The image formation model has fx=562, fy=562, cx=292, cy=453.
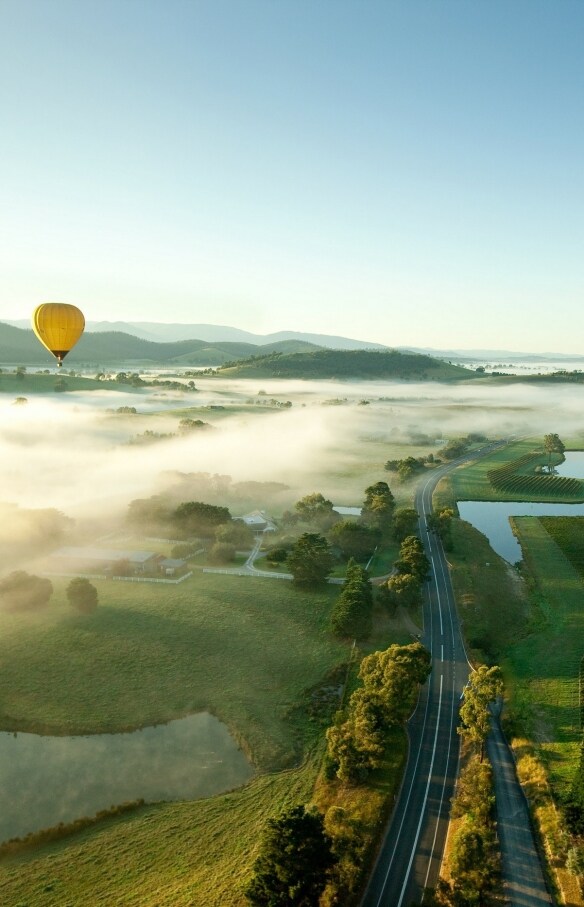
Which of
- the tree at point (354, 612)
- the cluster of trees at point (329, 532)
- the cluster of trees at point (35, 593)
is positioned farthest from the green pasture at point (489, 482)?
the cluster of trees at point (35, 593)

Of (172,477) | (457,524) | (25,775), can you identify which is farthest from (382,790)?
(172,477)

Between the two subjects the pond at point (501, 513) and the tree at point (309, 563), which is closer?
the tree at point (309, 563)

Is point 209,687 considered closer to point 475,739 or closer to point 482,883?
point 475,739

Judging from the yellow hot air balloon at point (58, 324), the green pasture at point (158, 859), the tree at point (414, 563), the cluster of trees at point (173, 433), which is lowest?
the green pasture at point (158, 859)

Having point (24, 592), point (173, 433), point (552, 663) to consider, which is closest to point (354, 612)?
point (552, 663)

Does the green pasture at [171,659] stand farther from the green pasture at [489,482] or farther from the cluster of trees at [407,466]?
the cluster of trees at [407,466]

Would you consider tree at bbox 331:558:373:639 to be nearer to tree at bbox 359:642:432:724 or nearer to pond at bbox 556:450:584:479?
tree at bbox 359:642:432:724

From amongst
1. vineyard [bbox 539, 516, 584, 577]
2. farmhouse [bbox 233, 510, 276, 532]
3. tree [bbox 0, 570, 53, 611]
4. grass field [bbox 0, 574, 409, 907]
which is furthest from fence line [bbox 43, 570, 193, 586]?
vineyard [bbox 539, 516, 584, 577]
